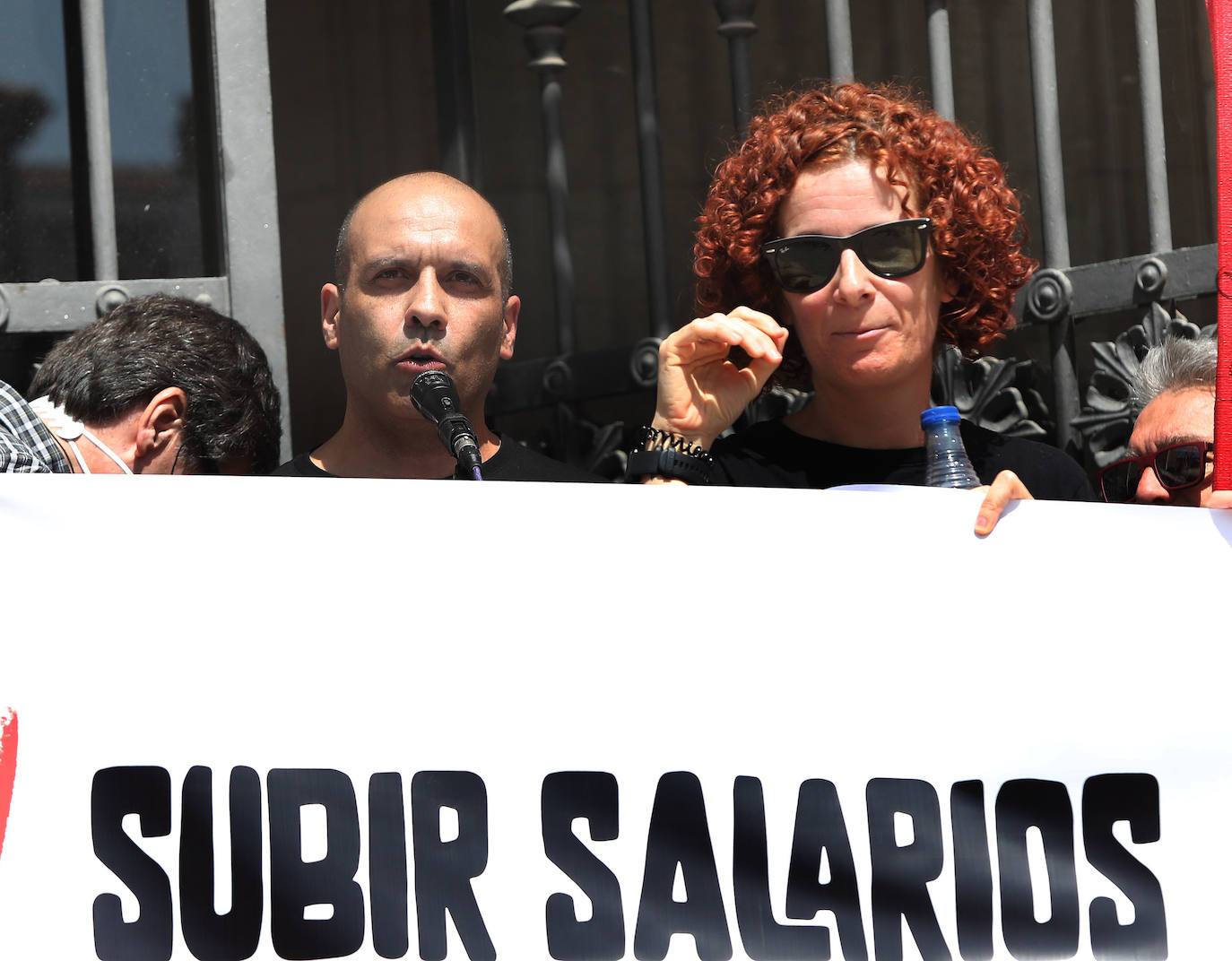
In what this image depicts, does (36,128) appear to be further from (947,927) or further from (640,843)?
(947,927)

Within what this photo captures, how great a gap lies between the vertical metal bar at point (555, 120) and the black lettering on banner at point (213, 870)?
2.01 meters

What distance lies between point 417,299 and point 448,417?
55cm

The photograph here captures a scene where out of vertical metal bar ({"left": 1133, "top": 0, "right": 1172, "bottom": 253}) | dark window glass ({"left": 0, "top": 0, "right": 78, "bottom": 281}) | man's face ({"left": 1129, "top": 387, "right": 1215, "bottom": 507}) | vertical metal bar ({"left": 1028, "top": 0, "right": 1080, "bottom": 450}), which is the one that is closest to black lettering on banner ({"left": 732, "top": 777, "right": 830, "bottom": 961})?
man's face ({"left": 1129, "top": 387, "right": 1215, "bottom": 507})

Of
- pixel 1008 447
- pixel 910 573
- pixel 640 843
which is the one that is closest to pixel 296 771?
pixel 640 843

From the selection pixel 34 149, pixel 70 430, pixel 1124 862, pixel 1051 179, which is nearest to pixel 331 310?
pixel 70 430

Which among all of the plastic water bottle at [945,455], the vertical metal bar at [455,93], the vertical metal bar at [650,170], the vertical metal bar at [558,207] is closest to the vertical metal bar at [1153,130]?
the vertical metal bar at [650,170]

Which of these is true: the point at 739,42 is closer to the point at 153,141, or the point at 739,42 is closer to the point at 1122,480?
the point at 153,141

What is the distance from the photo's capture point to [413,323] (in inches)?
107

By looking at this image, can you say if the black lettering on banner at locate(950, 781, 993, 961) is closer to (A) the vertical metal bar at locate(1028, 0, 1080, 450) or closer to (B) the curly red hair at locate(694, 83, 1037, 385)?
(B) the curly red hair at locate(694, 83, 1037, 385)

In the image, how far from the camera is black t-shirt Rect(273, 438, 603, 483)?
9.18 feet

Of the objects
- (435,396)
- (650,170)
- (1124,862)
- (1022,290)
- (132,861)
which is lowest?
(1124,862)

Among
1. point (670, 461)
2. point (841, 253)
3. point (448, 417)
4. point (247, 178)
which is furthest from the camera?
point (247, 178)

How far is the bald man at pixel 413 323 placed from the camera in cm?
271

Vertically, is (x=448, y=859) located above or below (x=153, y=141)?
below
